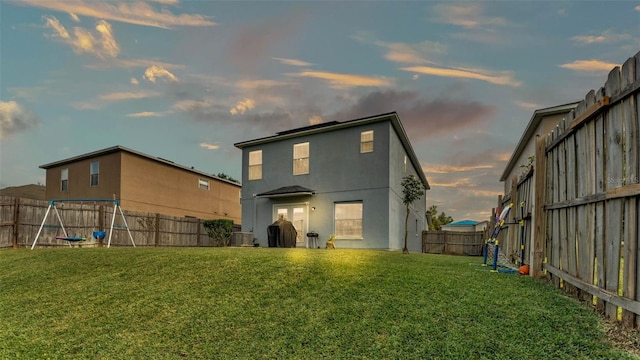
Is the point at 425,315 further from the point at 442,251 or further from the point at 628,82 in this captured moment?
the point at 442,251

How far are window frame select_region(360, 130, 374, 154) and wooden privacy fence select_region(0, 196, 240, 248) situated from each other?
1177 centimetres

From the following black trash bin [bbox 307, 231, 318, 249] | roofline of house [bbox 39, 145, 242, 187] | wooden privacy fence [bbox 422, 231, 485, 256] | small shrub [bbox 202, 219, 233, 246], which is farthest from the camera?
roofline of house [bbox 39, 145, 242, 187]

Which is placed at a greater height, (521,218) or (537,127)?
(537,127)

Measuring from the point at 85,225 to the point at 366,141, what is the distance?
511 inches

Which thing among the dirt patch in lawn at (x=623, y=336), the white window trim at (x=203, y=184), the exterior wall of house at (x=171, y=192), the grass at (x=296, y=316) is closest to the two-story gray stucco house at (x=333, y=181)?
the exterior wall of house at (x=171, y=192)

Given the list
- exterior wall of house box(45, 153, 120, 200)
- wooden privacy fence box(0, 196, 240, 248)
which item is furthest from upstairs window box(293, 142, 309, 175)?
exterior wall of house box(45, 153, 120, 200)

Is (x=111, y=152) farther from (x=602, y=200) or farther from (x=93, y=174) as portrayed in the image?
(x=602, y=200)

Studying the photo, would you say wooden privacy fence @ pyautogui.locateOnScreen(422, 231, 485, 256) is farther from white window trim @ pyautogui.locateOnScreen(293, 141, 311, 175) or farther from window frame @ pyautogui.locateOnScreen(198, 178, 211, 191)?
window frame @ pyautogui.locateOnScreen(198, 178, 211, 191)

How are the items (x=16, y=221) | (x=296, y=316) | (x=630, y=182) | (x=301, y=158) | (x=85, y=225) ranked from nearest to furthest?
(x=630, y=182) < (x=296, y=316) < (x=16, y=221) < (x=85, y=225) < (x=301, y=158)

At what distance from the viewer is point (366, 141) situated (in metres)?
16.2

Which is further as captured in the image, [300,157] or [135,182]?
[135,182]

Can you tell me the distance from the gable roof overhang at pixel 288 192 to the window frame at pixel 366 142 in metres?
3.07

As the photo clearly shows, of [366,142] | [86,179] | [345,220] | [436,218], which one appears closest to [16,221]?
[86,179]

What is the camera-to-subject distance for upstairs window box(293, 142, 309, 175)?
696 inches
